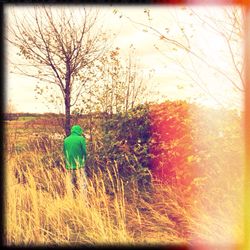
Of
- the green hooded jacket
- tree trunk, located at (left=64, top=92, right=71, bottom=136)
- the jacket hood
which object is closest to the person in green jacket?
the green hooded jacket

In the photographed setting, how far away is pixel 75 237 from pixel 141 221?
41.1 inches

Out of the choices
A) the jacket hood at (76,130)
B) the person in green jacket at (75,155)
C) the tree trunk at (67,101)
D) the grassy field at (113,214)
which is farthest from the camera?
the tree trunk at (67,101)

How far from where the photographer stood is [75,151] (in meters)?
8.28

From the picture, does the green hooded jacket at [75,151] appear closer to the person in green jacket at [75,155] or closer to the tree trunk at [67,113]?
the person in green jacket at [75,155]

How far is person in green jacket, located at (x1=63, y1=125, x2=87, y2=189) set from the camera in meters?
8.12

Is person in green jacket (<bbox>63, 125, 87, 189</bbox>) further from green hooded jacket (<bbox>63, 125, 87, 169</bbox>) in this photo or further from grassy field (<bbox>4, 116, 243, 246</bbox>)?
grassy field (<bbox>4, 116, 243, 246</bbox>)

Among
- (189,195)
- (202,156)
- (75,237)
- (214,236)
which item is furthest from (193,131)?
(75,237)

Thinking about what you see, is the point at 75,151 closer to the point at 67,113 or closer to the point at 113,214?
the point at 67,113

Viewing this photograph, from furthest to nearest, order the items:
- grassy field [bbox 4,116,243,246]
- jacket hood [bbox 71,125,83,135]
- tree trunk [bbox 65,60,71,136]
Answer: tree trunk [bbox 65,60,71,136]
jacket hood [bbox 71,125,83,135]
grassy field [bbox 4,116,243,246]

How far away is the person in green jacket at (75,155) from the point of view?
812 centimetres

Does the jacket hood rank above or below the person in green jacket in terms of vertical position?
above

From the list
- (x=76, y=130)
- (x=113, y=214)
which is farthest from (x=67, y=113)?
(x=113, y=214)

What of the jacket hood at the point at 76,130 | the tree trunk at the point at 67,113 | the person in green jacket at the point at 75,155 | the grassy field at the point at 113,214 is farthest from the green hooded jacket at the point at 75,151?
the tree trunk at the point at 67,113

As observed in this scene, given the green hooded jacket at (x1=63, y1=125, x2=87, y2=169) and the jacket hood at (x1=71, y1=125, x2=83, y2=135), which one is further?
the jacket hood at (x1=71, y1=125, x2=83, y2=135)
